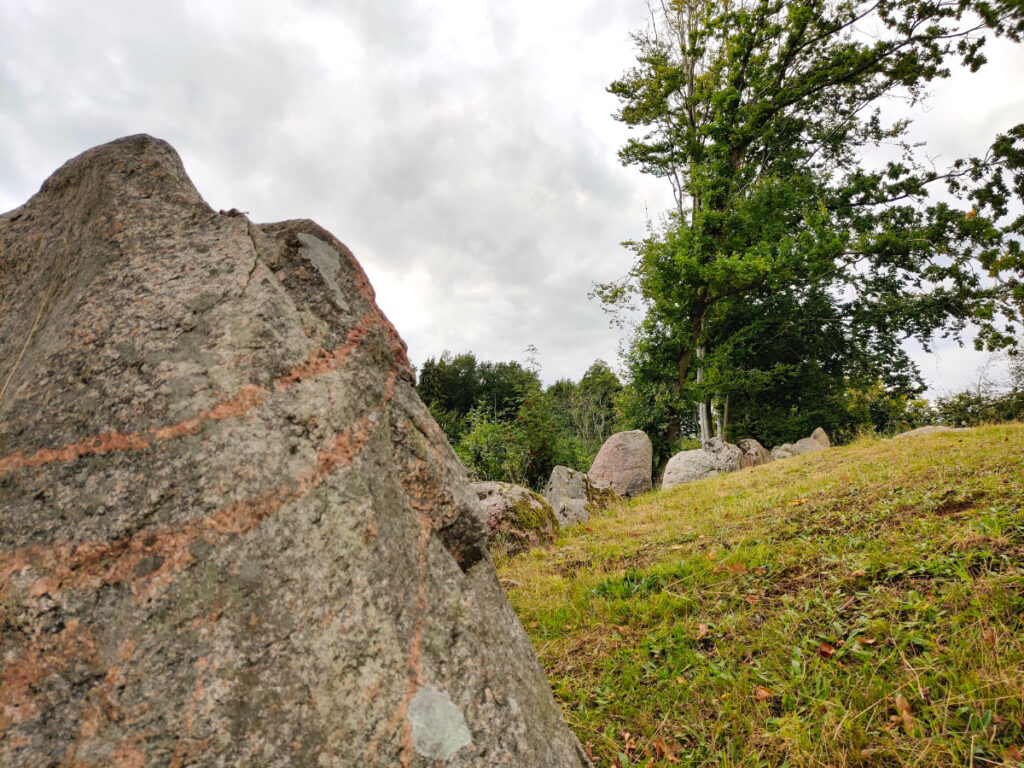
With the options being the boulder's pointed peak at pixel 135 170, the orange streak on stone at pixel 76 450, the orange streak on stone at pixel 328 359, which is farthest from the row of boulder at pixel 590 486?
the boulder's pointed peak at pixel 135 170

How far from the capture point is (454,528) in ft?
7.11

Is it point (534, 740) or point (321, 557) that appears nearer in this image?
point (321, 557)

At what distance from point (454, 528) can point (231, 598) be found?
876mm

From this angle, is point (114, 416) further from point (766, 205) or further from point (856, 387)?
point (856, 387)

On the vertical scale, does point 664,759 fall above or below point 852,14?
below

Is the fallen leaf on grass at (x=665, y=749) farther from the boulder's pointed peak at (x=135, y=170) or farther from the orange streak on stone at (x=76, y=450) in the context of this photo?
the boulder's pointed peak at (x=135, y=170)

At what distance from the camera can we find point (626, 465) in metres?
13.6

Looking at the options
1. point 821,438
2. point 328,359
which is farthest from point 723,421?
point 328,359

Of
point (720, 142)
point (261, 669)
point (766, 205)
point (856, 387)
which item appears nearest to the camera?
point (261, 669)

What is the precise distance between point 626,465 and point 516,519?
7.24 metres

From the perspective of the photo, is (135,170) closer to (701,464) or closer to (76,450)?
(76,450)

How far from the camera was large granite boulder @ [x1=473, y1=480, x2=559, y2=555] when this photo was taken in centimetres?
678

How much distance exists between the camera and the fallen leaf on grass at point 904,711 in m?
2.13

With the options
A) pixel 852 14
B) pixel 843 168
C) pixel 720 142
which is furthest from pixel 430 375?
pixel 852 14
